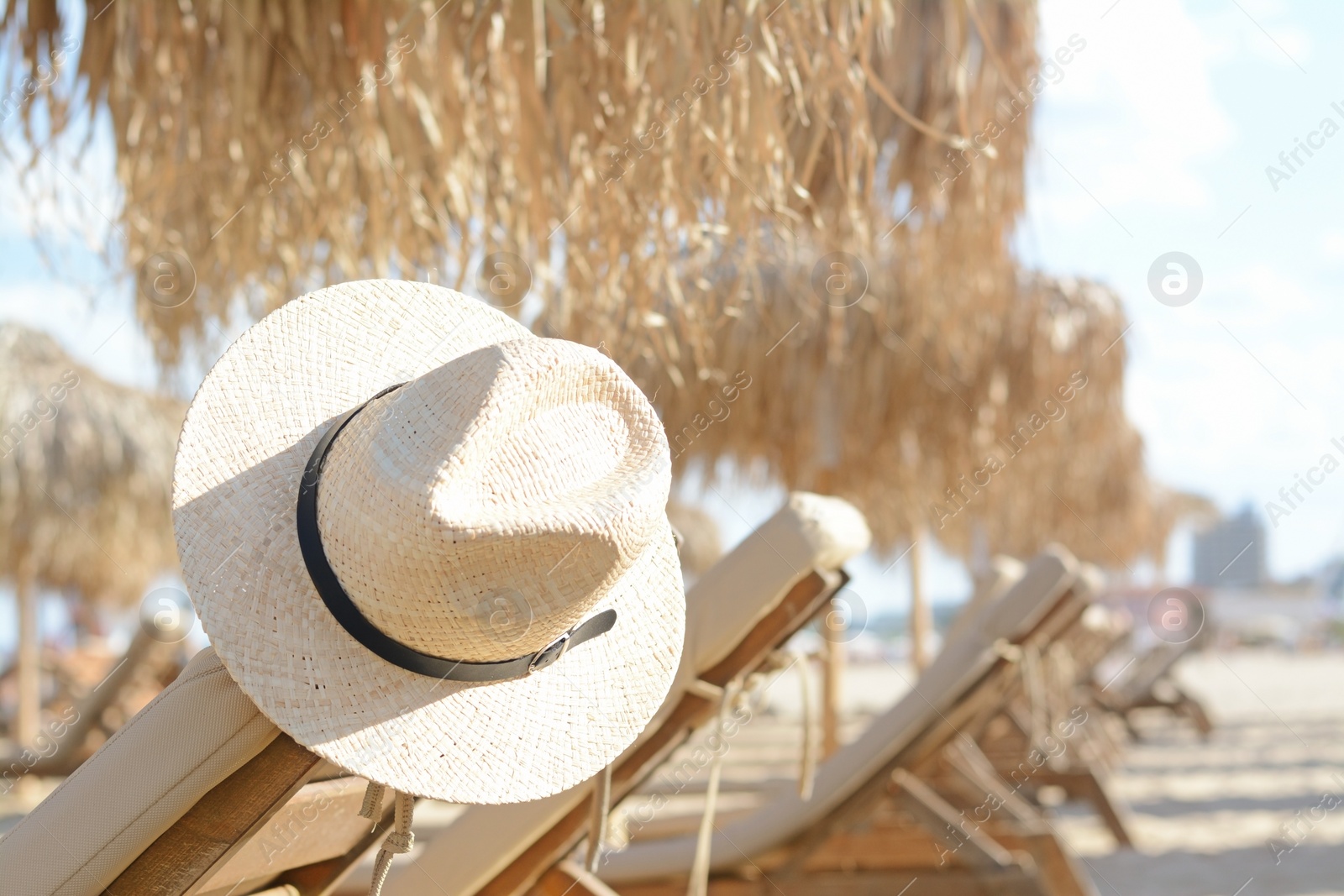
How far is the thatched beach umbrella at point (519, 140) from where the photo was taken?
2.01 metres

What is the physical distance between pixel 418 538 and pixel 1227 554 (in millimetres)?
38382

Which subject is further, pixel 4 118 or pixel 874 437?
pixel 874 437

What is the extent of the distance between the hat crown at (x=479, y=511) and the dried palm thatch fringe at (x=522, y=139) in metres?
0.76

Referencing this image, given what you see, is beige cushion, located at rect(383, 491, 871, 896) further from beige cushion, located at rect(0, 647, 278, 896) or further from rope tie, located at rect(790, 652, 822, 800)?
beige cushion, located at rect(0, 647, 278, 896)

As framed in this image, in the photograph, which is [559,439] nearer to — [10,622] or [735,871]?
[735,871]

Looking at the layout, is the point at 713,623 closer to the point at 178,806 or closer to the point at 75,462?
the point at 178,806

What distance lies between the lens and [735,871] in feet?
9.70

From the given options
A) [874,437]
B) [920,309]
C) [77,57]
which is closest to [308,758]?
[77,57]

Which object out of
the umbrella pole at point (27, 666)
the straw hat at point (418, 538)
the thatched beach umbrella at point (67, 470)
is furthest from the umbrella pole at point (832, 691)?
the umbrella pole at point (27, 666)

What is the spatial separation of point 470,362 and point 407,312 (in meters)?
0.24

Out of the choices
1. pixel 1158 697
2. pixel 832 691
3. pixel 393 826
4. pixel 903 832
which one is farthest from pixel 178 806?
pixel 1158 697

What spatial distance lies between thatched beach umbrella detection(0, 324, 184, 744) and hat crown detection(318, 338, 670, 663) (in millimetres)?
8766

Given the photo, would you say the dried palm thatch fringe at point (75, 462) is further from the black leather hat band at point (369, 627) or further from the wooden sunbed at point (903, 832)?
the black leather hat band at point (369, 627)

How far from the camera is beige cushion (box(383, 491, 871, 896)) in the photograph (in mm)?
1824
